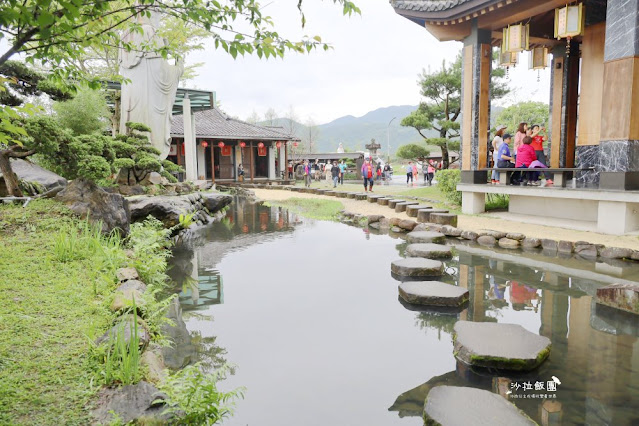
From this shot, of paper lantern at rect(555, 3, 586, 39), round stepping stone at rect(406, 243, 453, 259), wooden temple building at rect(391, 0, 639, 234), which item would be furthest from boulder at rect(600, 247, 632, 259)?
paper lantern at rect(555, 3, 586, 39)

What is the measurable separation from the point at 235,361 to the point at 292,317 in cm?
110

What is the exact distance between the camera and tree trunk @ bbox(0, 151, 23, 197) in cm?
691

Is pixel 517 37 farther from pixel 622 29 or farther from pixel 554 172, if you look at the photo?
pixel 554 172

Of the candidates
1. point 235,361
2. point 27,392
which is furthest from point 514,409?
point 27,392

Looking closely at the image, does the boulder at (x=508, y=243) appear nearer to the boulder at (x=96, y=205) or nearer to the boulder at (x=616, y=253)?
the boulder at (x=616, y=253)

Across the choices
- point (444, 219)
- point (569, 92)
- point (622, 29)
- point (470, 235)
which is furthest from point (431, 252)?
point (569, 92)

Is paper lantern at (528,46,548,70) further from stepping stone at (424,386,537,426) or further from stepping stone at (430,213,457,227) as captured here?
stepping stone at (424,386,537,426)

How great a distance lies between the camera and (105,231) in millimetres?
6398

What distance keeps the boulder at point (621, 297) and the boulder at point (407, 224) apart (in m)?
5.08

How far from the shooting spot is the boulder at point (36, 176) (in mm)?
8203

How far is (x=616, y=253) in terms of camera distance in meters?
6.90

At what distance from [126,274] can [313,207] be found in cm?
1050

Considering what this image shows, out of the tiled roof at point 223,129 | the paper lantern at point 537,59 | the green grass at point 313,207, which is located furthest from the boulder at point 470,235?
the tiled roof at point 223,129

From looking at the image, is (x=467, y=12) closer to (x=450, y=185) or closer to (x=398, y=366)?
(x=450, y=185)
